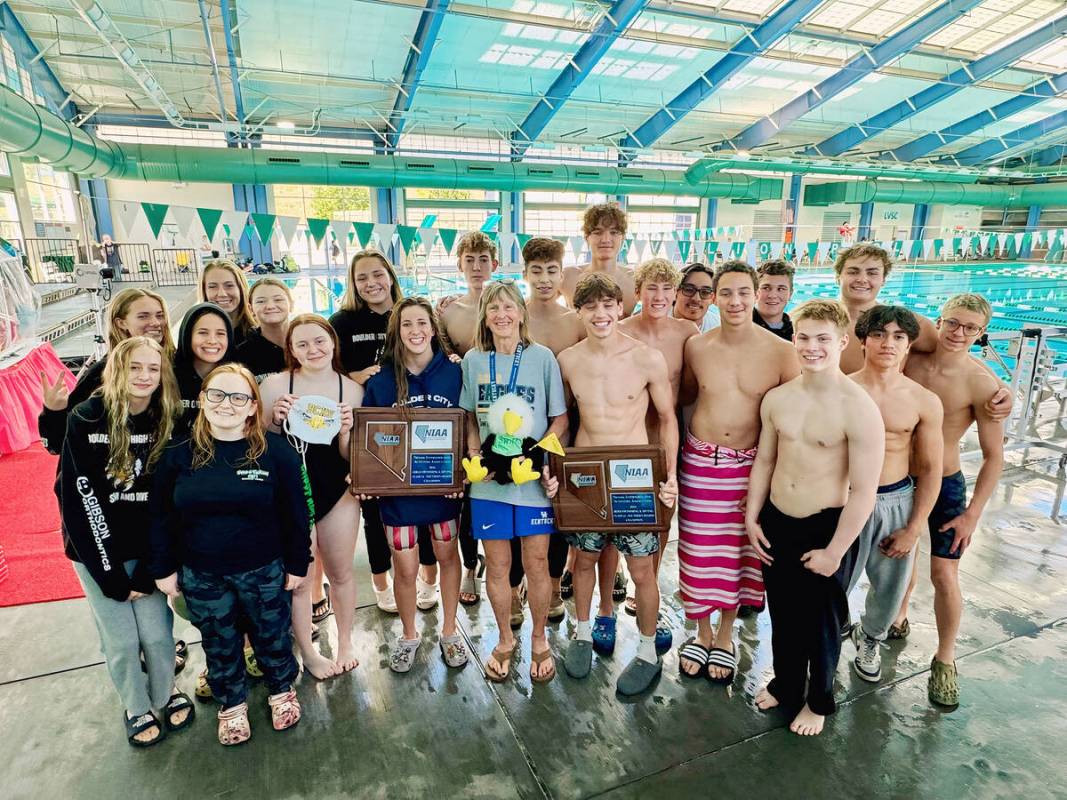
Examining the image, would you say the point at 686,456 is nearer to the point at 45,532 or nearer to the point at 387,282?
the point at 387,282

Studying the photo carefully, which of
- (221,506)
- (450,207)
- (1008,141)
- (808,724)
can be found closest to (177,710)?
(221,506)

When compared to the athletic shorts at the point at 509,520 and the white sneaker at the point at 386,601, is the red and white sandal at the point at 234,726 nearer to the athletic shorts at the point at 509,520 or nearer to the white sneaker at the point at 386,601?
the white sneaker at the point at 386,601

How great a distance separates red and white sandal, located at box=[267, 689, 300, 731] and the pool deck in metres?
0.04

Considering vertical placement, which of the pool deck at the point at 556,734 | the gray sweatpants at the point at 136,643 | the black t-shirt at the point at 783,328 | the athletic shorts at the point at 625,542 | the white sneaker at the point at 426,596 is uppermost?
the black t-shirt at the point at 783,328

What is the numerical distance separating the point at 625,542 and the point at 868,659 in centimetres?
131

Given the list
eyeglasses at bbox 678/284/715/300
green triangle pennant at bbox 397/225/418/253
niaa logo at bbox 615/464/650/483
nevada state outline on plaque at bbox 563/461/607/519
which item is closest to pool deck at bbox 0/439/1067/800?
nevada state outline on plaque at bbox 563/461/607/519

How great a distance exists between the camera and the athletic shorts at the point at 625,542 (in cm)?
258

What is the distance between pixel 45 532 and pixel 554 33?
45.9 ft

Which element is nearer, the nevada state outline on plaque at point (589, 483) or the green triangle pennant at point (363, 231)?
the nevada state outline on plaque at point (589, 483)

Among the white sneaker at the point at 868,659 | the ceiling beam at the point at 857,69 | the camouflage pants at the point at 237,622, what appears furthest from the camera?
the ceiling beam at the point at 857,69

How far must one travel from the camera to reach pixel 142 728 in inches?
92.5

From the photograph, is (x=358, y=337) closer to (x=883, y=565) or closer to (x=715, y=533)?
(x=715, y=533)

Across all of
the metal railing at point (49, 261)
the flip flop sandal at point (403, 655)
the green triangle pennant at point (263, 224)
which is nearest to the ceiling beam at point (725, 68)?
the green triangle pennant at point (263, 224)

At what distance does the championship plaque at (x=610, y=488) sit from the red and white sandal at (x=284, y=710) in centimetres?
137
